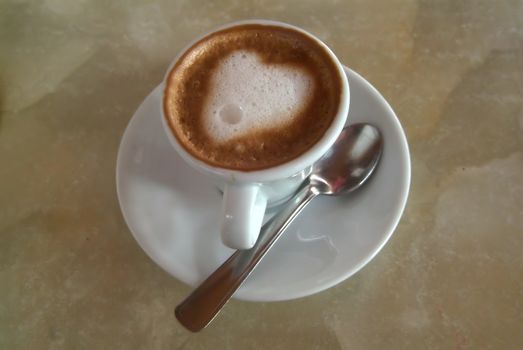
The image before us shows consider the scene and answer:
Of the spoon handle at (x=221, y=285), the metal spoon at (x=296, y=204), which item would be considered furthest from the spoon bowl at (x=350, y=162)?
the spoon handle at (x=221, y=285)

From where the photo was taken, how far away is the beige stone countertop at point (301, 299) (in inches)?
30.8

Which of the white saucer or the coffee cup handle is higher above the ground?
the coffee cup handle

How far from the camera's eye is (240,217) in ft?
2.24

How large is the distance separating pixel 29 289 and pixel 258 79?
0.58m

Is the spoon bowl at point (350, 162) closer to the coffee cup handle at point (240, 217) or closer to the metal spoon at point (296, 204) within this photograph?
the metal spoon at point (296, 204)

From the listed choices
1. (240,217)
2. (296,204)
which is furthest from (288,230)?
(240,217)

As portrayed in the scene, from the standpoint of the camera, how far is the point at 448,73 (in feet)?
3.39

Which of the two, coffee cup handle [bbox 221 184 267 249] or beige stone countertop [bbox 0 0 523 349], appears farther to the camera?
beige stone countertop [bbox 0 0 523 349]

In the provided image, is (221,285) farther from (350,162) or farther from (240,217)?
(350,162)

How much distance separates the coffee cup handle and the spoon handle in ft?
0.14

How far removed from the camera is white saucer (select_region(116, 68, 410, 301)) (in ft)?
2.39

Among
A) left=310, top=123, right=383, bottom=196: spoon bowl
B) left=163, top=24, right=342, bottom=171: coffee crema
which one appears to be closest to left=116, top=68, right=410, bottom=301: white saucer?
left=310, top=123, right=383, bottom=196: spoon bowl

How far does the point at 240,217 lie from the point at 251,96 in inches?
8.7

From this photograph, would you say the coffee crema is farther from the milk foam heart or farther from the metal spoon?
the metal spoon
